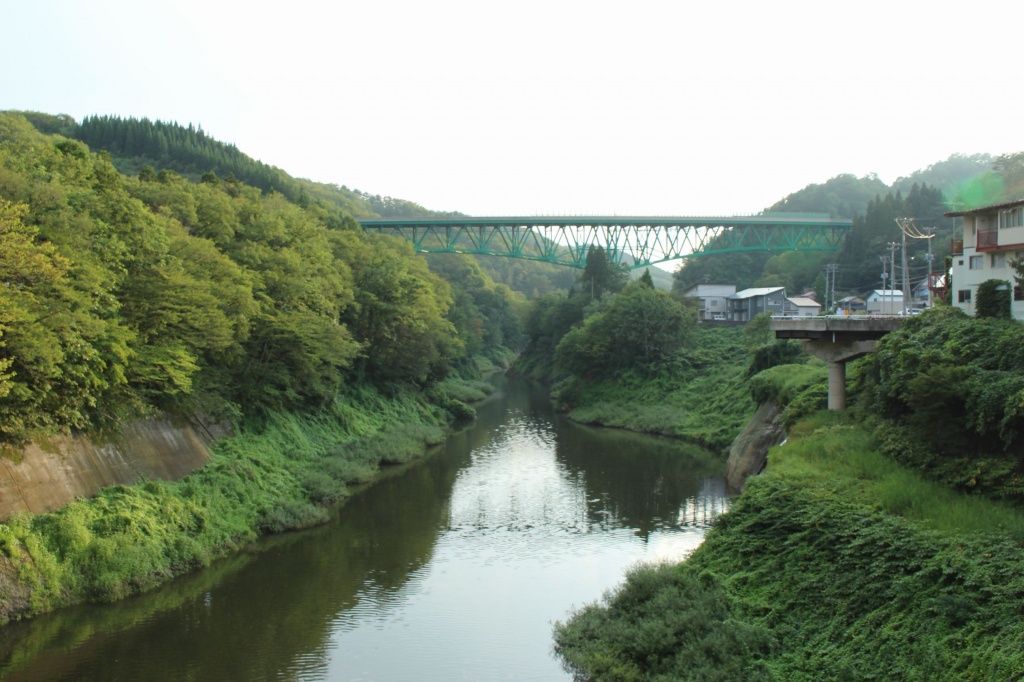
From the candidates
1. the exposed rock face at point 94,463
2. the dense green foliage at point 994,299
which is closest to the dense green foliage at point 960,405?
the dense green foliage at point 994,299

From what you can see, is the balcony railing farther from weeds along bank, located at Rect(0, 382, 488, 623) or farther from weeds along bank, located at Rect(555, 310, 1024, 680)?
weeds along bank, located at Rect(0, 382, 488, 623)

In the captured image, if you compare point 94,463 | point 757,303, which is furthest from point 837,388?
point 757,303

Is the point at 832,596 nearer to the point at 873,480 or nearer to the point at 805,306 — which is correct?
the point at 873,480

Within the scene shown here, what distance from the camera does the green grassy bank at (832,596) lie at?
1366 centimetres

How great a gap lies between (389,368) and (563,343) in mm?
15998

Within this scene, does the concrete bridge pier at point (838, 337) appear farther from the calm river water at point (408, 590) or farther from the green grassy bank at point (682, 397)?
the green grassy bank at point (682, 397)

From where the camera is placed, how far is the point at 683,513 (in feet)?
96.6

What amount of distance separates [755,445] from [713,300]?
47.2m

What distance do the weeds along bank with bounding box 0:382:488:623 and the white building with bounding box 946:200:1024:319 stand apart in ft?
76.8

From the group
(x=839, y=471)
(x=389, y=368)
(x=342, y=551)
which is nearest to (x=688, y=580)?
(x=839, y=471)

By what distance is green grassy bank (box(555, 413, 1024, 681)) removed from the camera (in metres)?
13.7

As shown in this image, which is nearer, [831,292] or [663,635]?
[663,635]

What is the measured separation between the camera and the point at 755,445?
3400 centimetres

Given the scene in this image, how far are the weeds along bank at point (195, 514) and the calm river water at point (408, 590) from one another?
58 cm
